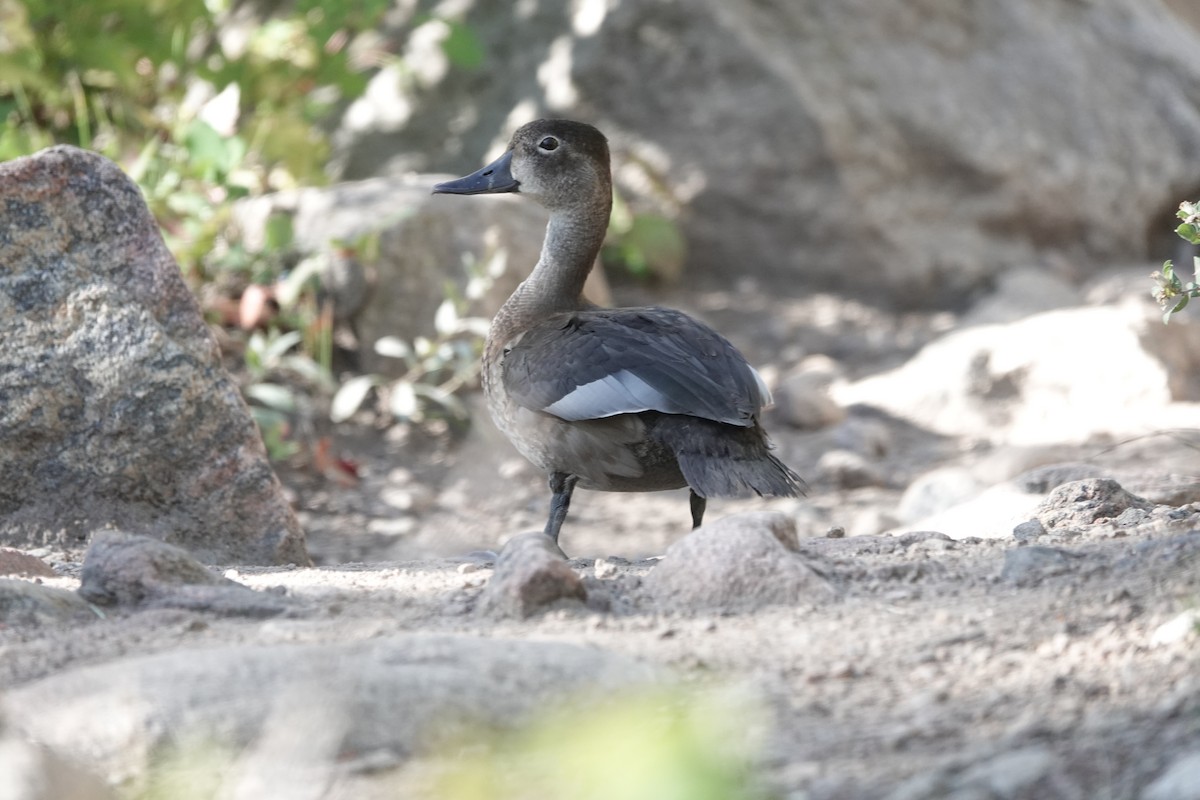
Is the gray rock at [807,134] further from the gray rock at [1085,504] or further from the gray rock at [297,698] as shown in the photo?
the gray rock at [297,698]

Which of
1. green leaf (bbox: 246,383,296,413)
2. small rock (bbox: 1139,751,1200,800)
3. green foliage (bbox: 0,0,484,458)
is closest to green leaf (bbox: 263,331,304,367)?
green foliage (bbox: 0,0,484,458)

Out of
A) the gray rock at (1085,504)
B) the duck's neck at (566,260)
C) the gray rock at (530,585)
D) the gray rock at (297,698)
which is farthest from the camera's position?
the duck's neck at (566,260)

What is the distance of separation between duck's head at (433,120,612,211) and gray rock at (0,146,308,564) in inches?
45.8

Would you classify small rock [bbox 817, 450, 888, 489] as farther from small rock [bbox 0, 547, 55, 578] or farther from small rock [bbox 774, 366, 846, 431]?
small rock [bbox 0, 547, 55, 578]

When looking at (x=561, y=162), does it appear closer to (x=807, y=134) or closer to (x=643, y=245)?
(x=643, y=245)

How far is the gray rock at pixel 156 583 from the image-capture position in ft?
9.73

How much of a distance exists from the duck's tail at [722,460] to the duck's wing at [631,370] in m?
0.06

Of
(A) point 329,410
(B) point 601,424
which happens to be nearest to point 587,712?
(B) point 601,424

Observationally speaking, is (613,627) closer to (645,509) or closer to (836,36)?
(645,509)

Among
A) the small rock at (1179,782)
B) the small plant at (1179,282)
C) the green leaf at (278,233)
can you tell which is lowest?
the small rock at (1179,782)

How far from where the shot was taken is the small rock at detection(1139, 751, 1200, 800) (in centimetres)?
186

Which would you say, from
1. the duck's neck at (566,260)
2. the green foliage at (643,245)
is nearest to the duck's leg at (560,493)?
the duck's neck at (566,260)

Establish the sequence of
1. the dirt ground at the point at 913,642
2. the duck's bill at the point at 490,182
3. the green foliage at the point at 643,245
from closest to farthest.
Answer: the dirt ground at the point at 913,642 < the duck's bill at the point at 490,182 < the green foliage at the point at 643,245

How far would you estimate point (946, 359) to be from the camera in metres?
7.28
